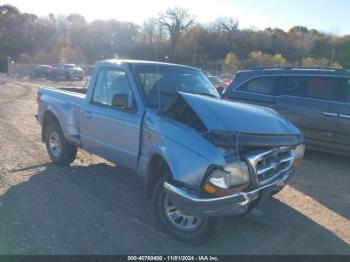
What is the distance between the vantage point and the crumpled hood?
3.98 m

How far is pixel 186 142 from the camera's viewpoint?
12.7 ft

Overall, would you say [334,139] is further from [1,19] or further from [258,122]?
[1,19]

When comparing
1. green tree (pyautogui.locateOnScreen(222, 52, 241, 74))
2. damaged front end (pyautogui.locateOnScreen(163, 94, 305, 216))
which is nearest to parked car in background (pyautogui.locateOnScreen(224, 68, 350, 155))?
damaged front end (pyautogui.locateOnScreen(163, 94, 305, 216))

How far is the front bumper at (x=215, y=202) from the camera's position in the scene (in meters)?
3.63

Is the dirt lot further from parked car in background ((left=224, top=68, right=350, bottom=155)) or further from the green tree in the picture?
the green tree

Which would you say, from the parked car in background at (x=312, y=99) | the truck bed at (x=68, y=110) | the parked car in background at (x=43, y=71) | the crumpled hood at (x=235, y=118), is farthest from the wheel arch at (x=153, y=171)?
the parked car in background at (x=43, y=71)

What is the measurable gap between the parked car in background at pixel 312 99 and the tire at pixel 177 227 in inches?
176

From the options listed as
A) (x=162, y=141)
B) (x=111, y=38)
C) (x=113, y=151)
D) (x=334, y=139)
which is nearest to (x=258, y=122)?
(x=162, y=141)

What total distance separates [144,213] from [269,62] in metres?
45.3

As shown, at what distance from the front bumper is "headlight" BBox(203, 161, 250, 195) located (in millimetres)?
67

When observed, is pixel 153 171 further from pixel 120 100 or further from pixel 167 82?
pixel 167 82

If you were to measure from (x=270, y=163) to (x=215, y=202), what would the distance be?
2.75 ft

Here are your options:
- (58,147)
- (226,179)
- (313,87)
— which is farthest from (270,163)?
(313,87)

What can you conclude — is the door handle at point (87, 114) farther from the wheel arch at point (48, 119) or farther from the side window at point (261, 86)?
the side window at point (261, 86)
